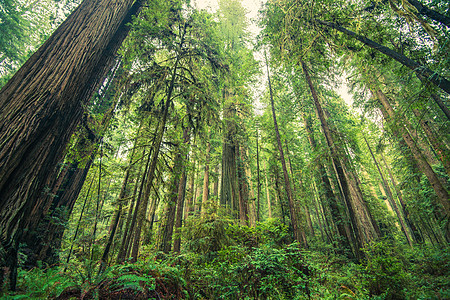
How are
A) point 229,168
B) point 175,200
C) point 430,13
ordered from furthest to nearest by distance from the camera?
point 229,168
point 175,200
point 430,13

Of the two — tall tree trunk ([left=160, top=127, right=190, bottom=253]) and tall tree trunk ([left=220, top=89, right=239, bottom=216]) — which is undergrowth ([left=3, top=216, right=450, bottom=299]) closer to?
tall tree trunk ([left=160, top=127, right=190, bottom=253])

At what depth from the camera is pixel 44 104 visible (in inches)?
111

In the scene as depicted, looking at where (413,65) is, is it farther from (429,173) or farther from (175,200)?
(175,200)

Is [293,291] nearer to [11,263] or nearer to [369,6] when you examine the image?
[11,263]

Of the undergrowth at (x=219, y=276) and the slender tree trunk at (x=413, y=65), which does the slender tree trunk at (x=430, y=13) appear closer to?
the slender tree trunk at (x=413, y=65)

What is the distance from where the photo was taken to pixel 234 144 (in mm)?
8594

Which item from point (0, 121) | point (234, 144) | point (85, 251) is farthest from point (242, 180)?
point (0, 121)

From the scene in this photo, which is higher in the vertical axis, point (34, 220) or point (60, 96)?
point (60, 96)

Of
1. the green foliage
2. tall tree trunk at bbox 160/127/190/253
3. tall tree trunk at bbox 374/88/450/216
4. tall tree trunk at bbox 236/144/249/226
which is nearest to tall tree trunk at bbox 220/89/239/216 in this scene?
tall tree trunk at bbox 236/144/249/226

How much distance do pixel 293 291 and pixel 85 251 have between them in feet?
18.1

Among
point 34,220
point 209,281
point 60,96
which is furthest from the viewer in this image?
point 34,220

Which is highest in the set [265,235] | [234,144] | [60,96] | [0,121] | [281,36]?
[281,36]

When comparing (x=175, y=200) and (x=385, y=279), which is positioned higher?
(x=175, y=200)

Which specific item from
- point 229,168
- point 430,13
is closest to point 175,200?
point 229,168
